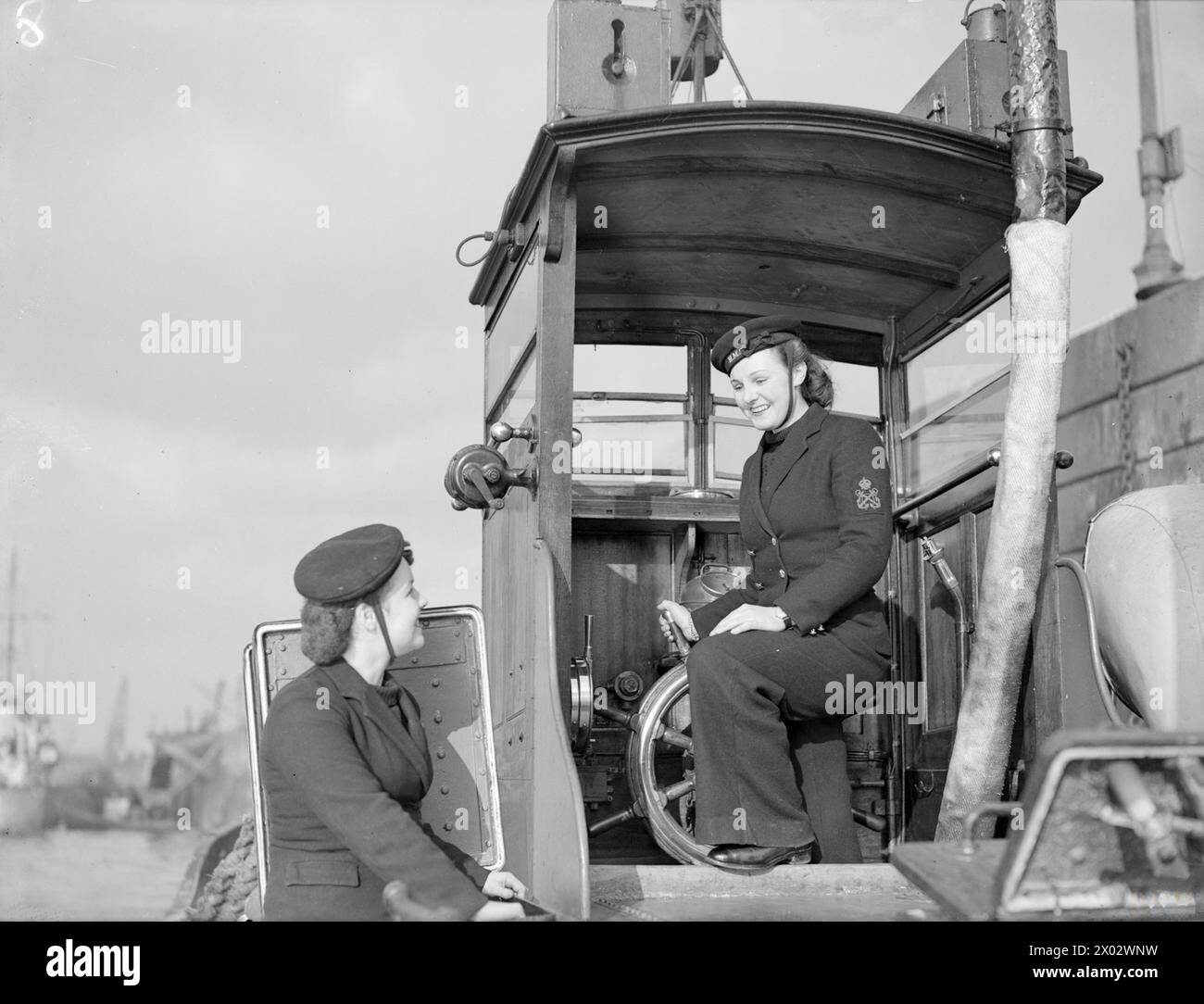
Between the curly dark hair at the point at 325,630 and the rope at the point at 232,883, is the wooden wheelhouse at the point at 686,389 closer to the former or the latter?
the curly dark hair at the point at 325,630

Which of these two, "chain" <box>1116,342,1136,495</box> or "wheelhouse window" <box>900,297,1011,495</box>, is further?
"chain" <box>1116,342,1136,495</box>

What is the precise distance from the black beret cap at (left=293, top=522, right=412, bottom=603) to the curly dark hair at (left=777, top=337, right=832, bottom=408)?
167 centimetres

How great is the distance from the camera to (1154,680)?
4074 mm

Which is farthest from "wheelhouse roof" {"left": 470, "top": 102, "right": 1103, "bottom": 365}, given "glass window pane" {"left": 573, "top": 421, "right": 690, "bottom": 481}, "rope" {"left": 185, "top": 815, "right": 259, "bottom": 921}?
"rope" {"left": 185, "top": 815, "right": 259, "bottom": 921}

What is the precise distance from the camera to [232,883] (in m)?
7.83

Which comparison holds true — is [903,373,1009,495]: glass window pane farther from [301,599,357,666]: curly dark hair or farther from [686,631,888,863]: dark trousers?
[301,599,357,666]: curly dark hair

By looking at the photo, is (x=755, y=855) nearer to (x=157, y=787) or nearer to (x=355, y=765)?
(x=355, y=765)

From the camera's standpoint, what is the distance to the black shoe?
12.7 feet

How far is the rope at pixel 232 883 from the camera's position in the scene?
7.55 meters

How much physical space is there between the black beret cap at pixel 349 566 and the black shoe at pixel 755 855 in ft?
4.58

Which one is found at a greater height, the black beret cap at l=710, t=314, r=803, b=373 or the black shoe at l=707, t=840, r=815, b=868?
the black beret cap at l=710, t=314, r=803, b=373
